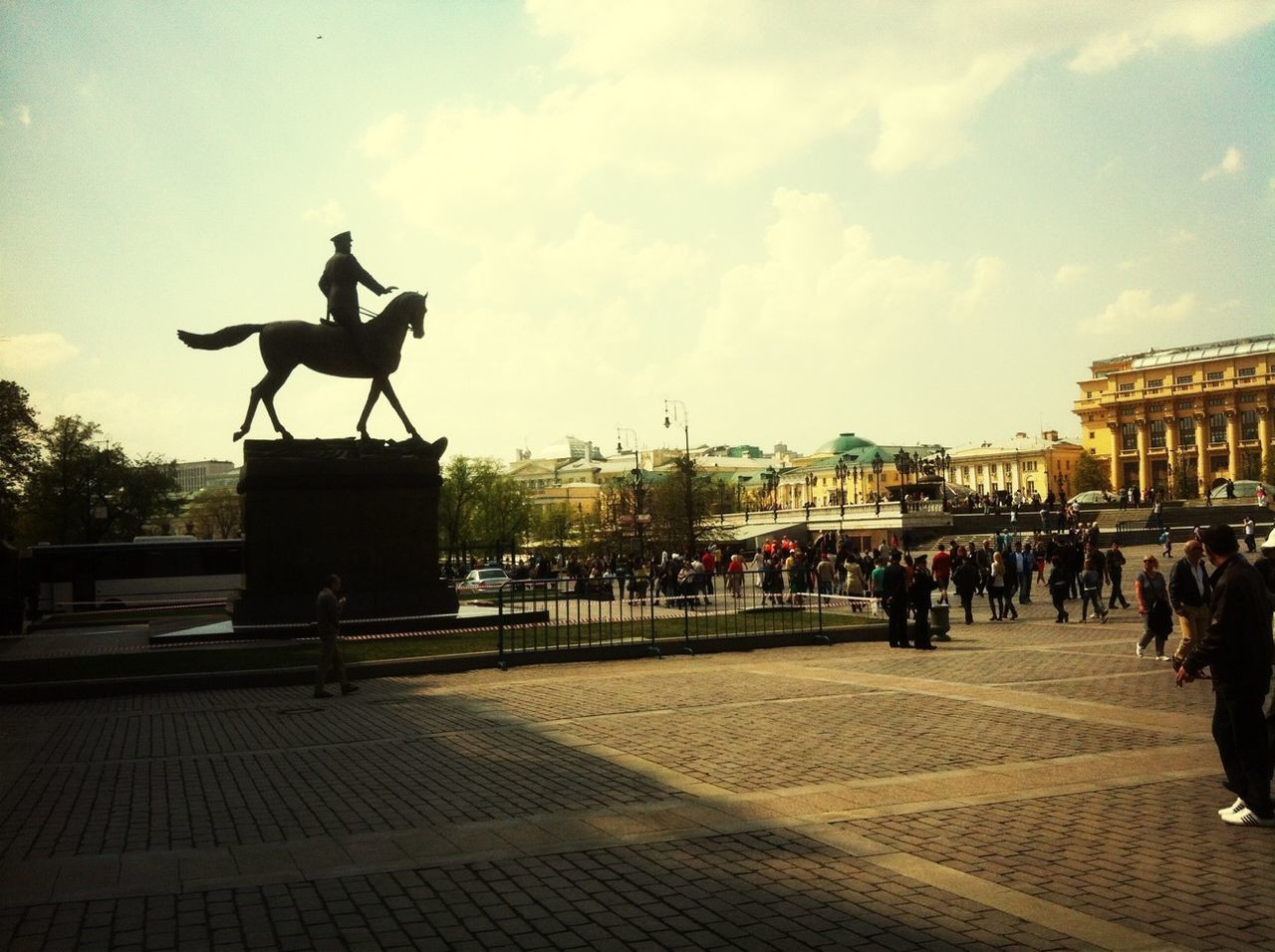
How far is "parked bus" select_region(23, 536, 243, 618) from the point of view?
154ft

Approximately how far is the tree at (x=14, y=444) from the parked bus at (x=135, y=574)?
24.9 feet

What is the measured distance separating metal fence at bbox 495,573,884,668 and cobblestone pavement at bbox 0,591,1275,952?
6.28 meters

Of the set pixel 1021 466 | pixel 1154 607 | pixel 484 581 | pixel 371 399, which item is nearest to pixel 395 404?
pixel 371 399

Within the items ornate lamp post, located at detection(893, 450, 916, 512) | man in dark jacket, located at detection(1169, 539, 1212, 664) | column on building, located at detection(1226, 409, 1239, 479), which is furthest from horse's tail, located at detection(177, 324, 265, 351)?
column on building, located at detection(1226, 409, 1239, 479)

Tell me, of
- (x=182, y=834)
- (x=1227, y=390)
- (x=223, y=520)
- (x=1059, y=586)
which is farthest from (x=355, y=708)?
(x=1227, y=390)

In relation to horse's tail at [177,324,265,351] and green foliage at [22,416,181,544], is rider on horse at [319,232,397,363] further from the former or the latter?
green foliage at [22,416,181,544]

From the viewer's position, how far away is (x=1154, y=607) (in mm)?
17594

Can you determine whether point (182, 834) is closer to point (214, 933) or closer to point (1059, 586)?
point (214, 933)

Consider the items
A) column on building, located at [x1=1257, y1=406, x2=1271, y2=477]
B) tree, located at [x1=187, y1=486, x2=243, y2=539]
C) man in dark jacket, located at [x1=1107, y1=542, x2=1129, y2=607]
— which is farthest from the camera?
column on building, located at [x1=1257, y1=406, x2=1271, y2=477]

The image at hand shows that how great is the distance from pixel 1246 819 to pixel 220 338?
70.0ft

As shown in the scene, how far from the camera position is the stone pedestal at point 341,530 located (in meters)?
23.6

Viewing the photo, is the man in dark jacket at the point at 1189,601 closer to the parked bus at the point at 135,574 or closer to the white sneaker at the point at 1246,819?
the white sneaker at the point at 1246,819

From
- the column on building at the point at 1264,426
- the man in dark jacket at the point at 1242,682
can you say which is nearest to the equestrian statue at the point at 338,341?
the man in dark jacket at the point at 1242,682

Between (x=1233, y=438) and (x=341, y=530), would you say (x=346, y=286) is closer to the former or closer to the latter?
(x=341, y=530)
